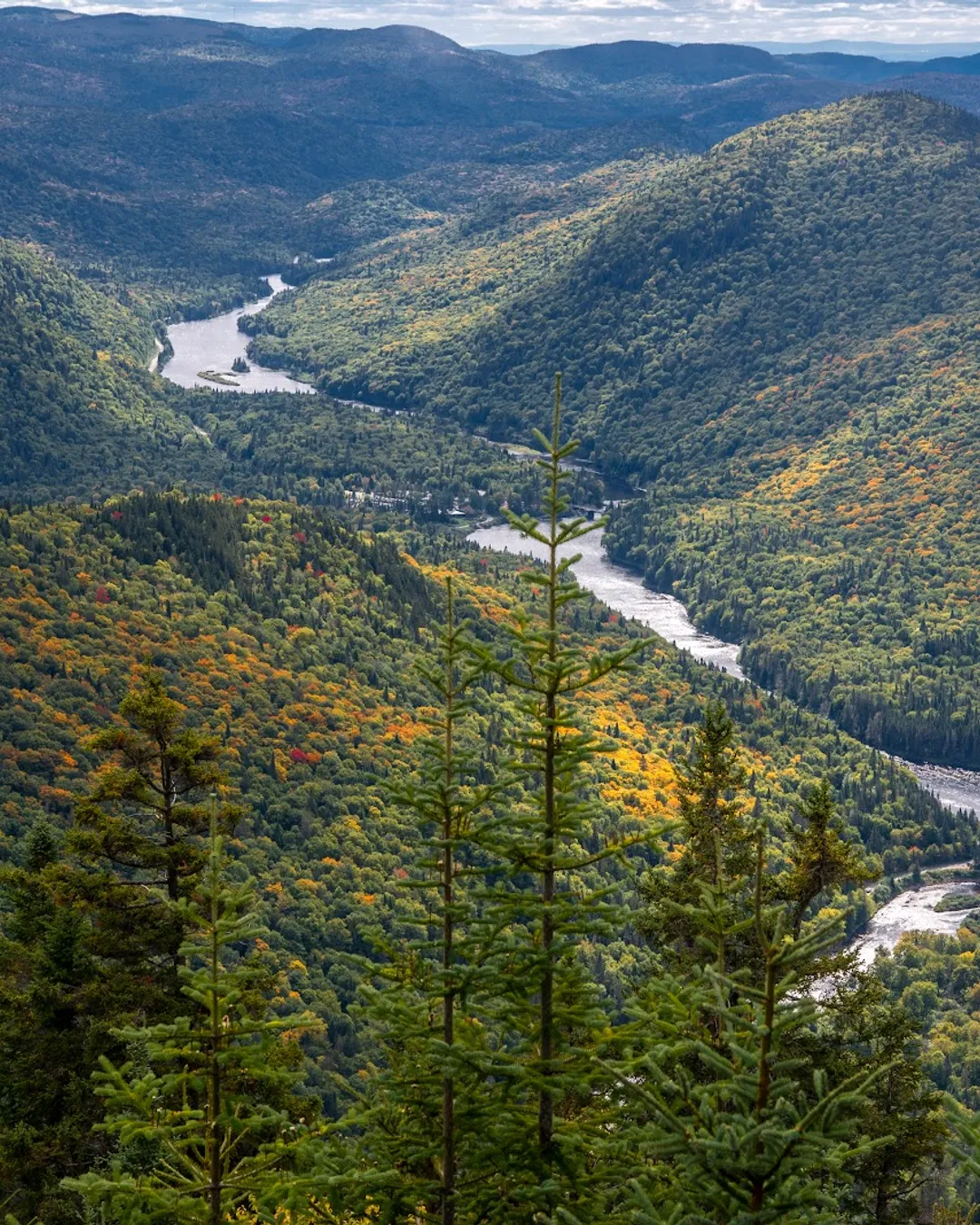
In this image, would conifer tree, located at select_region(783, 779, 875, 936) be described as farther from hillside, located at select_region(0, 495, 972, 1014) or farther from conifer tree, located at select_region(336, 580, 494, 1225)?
hillside, located at select_region(0, 495, 972, 1014)

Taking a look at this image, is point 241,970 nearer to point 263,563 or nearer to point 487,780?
point 487,780

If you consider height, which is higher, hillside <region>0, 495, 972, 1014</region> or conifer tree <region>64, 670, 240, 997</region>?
conifer tree <region>64, 670, 240, 997</region>

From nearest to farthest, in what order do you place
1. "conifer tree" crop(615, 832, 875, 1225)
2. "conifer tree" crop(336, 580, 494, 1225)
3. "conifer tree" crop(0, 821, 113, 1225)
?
"conifer tree" crop(615, 832, 875, 1225), "conifer tree" crop(336, 580, 494, 1225), "conifer tree" crop(0, 821, 113, 1225)

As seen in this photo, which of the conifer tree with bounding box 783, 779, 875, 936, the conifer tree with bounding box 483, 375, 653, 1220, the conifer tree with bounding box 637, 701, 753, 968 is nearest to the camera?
the conifer tree with bounding box 483, 375, 653, 1220

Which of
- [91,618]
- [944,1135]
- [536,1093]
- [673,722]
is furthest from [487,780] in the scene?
[536,1093]

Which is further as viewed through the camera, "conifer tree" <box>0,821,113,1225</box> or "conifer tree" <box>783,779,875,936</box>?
"conifer tree" <box>783,779,875,936</box>

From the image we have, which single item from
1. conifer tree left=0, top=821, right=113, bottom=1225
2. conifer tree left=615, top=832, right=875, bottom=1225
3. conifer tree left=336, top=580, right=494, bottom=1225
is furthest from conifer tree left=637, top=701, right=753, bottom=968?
conifer tree left=615, top=832, right=875, bottom=1225

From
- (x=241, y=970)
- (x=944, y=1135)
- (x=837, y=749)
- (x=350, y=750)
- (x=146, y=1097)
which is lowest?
(x=837, y=749)

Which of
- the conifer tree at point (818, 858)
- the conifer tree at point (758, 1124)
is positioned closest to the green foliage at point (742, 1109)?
the conifer tree at point (758, 1124)
